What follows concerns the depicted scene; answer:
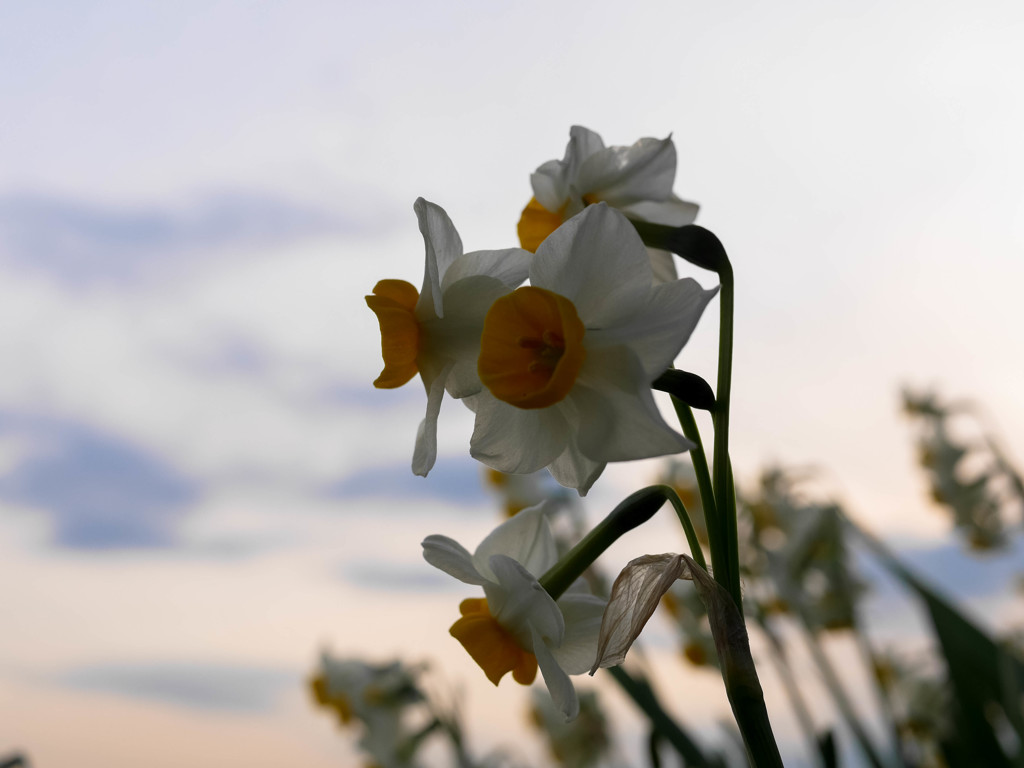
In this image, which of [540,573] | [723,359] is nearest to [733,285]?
[723,359]

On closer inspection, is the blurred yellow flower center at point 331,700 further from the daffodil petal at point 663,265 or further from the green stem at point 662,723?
the daffodil petal at point 663,265

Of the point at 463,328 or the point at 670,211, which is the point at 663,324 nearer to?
the point at 463,328

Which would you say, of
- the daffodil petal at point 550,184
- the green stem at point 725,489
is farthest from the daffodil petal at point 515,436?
the daffodil petal at point 550,184

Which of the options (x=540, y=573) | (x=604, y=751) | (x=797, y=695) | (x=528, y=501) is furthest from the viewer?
(x=528, y=501)

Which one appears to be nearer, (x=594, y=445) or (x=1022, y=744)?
(x=594, y=445)

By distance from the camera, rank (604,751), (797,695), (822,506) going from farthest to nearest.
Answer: (604,751)
(822,506)
(797,695)

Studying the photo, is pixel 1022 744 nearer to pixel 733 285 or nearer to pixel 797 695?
pixel 797 695
